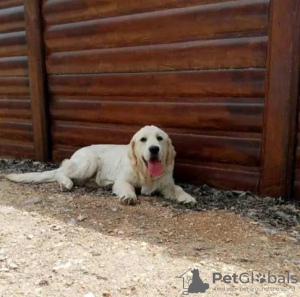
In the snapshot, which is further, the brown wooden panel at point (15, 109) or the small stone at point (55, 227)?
the brown wooden panel at point (15, 109)

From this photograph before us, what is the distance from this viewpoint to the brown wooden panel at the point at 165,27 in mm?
3738

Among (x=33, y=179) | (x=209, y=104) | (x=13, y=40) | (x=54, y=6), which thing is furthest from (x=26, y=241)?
(x=13, y=40)

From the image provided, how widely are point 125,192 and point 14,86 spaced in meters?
3.71

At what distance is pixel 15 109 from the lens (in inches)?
247

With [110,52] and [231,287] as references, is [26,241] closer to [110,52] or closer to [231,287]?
[231,287]

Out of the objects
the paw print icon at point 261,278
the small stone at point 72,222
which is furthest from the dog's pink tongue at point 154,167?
the paw print icon at point 261,278

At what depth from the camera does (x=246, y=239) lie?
8.98 ft

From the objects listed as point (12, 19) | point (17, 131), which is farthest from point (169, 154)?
point (12, 19)

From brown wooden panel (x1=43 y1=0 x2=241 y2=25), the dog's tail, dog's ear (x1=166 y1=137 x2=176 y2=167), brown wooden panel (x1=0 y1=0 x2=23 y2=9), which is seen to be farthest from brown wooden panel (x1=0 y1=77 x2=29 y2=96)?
dog's ear (x1=166 y1=137 x2=176 y2=167)

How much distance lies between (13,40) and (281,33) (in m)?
4.76

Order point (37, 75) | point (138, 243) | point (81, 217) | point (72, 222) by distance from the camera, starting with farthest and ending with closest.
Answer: point (37, 75) < point (81, 217) < point (72, 222) < point (138, 243)

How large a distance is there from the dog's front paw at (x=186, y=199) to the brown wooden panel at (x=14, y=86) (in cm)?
382

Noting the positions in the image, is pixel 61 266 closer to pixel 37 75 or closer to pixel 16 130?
pixel 37 75

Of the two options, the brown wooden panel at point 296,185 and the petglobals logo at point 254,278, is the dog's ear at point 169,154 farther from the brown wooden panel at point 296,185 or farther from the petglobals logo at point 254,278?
the petglobals logo at point 254,278
